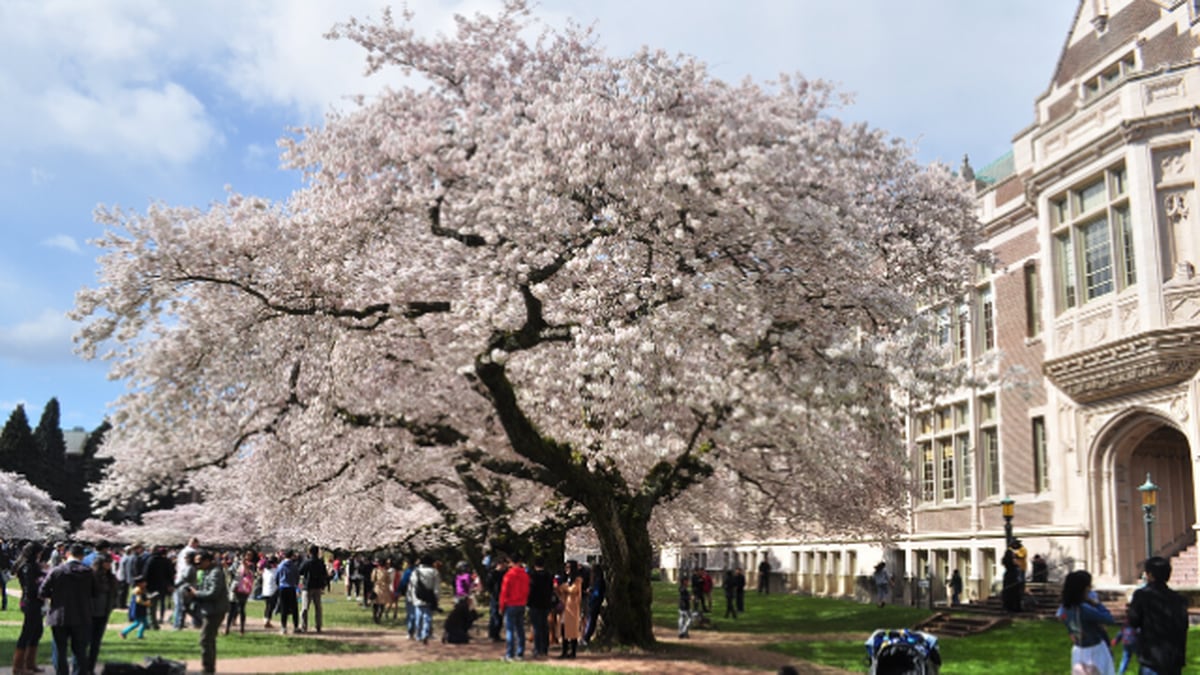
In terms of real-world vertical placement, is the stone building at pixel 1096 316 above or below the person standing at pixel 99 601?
above

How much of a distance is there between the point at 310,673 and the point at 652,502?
22.3 ft

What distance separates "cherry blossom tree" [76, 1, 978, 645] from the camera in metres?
15.8

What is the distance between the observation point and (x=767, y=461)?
22828 mm

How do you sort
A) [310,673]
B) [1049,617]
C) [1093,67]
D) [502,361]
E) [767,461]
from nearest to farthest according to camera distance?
[310,673], [502,361], [767,461], [1049,617], [1093,67]

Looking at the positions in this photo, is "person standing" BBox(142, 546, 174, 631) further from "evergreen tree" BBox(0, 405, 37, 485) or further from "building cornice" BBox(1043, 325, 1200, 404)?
"evergreen tree" BBox(0, 405, 37, 485)

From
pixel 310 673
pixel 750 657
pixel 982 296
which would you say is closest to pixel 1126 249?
pixel 982 296

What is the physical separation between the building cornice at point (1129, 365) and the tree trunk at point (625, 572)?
1430cm

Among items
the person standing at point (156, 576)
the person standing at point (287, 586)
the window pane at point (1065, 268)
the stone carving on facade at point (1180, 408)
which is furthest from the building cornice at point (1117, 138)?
the person standing at point (156, 576)

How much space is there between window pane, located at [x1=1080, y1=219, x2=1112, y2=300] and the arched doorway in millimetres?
3433

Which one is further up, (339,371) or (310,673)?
(339,371)

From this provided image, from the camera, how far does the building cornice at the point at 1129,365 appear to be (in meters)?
25.7

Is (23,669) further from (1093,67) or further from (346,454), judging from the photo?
(1093,67)

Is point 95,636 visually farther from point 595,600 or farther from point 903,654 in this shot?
point 903,654

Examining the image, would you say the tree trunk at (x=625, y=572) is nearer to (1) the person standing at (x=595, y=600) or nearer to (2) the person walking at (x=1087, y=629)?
(1) the person standing at (x=595, y=600)
